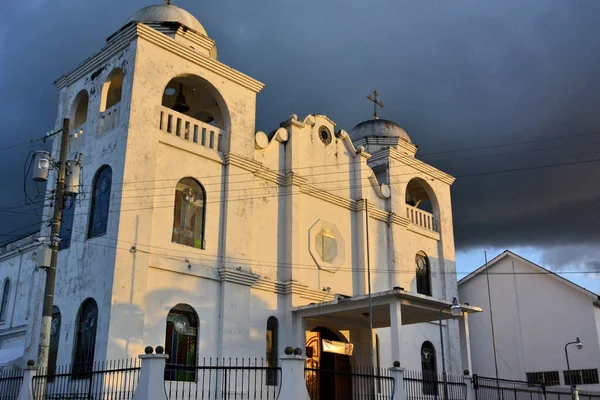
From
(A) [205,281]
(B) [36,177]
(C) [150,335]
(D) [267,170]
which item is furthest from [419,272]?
(B) [36,177]

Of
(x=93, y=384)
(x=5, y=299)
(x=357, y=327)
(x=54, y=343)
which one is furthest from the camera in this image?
(x=5, y=299)

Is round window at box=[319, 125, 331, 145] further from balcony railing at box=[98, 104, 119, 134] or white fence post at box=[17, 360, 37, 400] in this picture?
white fence post at box=[17, 360, 37, 400]

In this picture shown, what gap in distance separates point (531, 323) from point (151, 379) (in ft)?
81.3

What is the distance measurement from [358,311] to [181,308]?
19.8 feet

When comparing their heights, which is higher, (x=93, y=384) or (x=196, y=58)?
(x=196, y=58)

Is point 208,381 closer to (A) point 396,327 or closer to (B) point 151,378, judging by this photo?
(B) point 151,378

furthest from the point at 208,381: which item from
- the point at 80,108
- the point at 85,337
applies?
the point at 80,108

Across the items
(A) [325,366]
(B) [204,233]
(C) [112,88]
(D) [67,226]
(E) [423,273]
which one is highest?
(C) [112,88]

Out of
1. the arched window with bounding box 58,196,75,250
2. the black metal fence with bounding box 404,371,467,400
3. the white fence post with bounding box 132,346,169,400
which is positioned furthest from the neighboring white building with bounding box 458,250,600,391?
the white fence post with bounding box 132,346,169,400

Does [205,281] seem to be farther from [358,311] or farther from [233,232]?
[358,311]

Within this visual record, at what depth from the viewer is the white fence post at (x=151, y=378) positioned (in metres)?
13.6

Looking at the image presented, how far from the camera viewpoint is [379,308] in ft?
69.4

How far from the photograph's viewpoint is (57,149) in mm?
22078

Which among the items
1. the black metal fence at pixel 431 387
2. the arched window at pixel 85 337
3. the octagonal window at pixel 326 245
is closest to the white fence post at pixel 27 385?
the arched window at pixel 85 337
